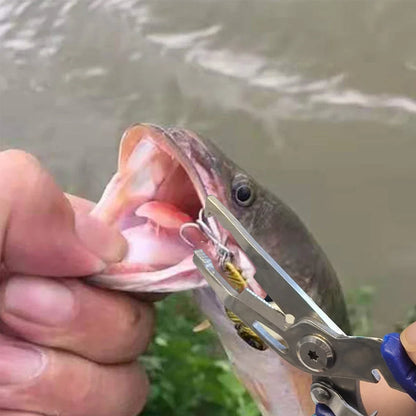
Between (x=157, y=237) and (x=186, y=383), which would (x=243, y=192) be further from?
(x=186, y=383)

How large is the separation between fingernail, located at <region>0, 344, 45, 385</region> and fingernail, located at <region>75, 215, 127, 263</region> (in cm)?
15

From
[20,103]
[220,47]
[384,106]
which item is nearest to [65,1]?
[20,103]

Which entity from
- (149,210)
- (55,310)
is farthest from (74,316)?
(149,210)

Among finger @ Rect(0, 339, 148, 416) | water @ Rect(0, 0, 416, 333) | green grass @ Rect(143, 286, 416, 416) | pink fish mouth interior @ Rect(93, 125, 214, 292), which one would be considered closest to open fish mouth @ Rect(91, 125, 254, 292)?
pink fish mouth interior @ Rect(93, 125, 214, 292)

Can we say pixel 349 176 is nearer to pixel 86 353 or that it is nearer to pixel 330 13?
pixel 330 13

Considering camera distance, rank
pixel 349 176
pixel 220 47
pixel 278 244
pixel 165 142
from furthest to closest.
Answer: pixel 220 47 < pixel 349 176 < pixel 278 244 < pixel 165 142

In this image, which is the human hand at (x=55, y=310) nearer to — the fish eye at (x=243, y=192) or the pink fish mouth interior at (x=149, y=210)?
the pink fish mouth interior at (x=149, y=210)

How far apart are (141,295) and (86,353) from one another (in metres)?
0.09

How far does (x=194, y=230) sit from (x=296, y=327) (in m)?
0.17

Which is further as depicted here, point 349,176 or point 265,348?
point 349,176

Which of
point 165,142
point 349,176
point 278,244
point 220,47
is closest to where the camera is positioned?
point 165,142

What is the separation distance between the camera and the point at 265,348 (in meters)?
0.93

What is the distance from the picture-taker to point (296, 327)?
2.67 ft

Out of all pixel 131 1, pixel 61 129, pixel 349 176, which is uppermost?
pixel 131 1
